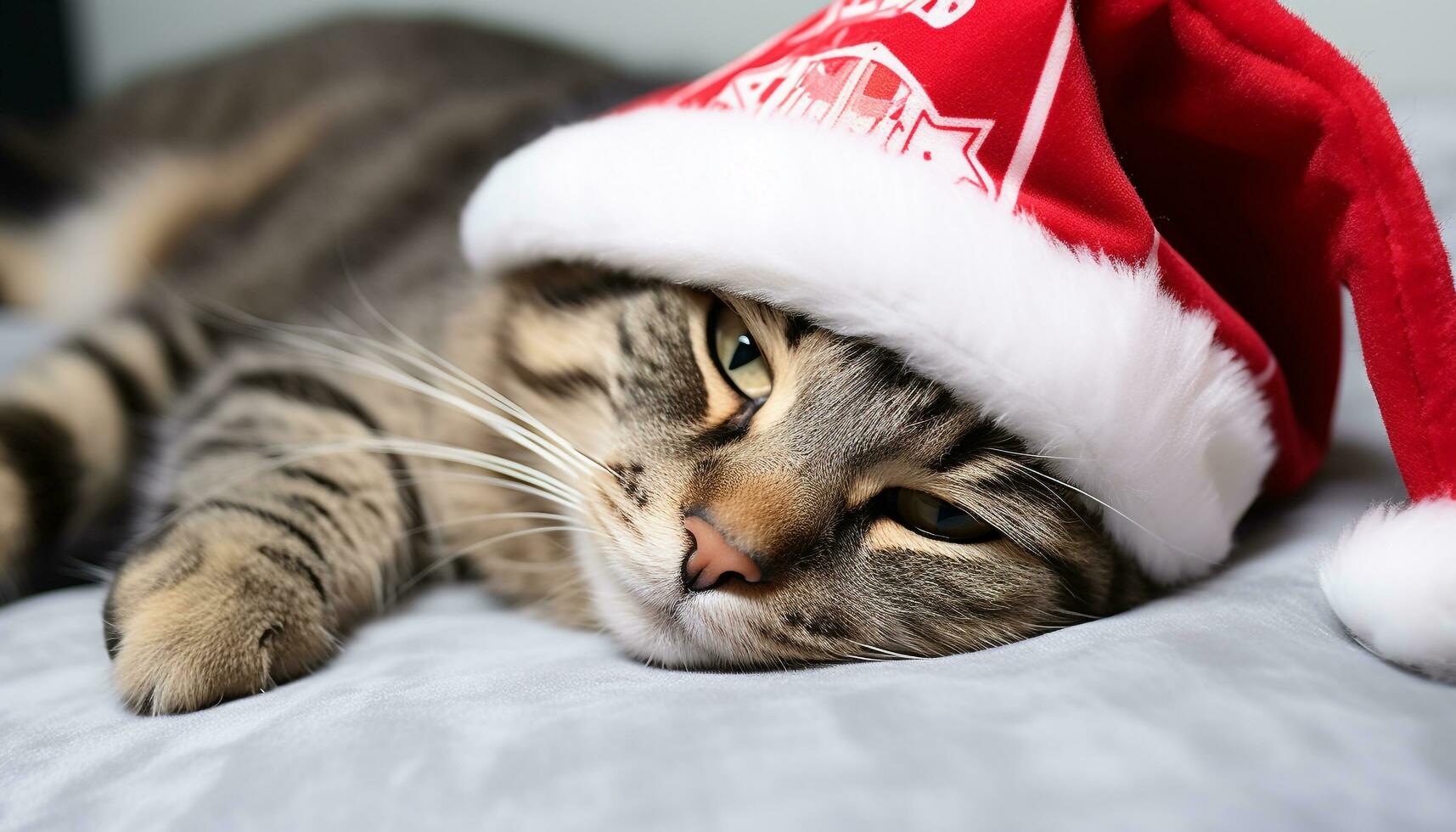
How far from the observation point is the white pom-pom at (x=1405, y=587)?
0.59 metres

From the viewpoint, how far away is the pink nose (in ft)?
2.40

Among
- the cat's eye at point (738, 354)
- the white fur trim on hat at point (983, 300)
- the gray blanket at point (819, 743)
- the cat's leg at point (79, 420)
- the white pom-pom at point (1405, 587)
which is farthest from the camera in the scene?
the cat's leg at point (79, 420)

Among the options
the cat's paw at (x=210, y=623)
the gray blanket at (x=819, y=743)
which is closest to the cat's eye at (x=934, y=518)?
the gray blanket at (x=819, y=743)

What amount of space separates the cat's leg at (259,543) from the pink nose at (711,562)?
31 cm

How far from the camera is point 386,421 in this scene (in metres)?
1.12

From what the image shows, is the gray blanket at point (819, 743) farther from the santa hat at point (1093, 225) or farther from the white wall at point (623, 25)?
the white wall at point (623, 25)

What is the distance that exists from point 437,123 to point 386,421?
670 millimetres

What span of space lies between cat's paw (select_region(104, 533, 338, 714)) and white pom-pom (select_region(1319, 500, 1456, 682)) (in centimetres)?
75

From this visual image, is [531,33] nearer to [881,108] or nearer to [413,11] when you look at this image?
[413,11]

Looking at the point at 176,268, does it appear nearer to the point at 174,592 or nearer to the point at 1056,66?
the point at 174,592

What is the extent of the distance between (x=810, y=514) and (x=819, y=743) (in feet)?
0.78

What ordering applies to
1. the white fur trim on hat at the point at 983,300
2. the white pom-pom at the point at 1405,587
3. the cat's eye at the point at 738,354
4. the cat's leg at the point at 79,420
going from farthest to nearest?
1. the cat's leg at the point at 79,420
2. the cat's eye at the point at 738,354
3. the white fur trim on hat at the point at 983,300
4. the white pom-pom at the point at 1405,587

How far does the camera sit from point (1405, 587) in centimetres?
61

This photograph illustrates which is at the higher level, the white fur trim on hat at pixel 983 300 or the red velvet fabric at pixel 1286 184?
the red velvet fabric at pixel 1286 184
